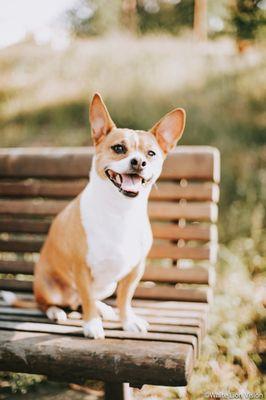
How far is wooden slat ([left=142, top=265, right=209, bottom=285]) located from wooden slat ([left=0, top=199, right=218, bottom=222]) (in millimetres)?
285

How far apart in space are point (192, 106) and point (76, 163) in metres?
3.50

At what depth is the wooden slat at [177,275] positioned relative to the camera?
266 centimetres

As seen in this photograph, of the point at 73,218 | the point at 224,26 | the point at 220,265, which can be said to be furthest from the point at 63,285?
the point at 224,26

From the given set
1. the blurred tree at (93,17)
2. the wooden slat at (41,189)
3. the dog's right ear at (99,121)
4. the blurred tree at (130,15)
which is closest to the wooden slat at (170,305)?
the wooden slat at (41,189)

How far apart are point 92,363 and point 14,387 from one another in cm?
96

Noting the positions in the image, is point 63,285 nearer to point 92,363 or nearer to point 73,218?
point 73,218

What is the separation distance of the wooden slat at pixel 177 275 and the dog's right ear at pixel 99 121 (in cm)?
88

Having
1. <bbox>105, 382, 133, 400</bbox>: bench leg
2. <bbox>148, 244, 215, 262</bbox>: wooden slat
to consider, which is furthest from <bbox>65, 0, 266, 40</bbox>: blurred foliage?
<bbox>105, 382, 133, 400</bbox>: bench leg

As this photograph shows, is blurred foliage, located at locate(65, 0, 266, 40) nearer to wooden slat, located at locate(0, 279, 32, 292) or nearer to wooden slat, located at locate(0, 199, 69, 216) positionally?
wooden slat, located at locate(0, 199, 69, 216)

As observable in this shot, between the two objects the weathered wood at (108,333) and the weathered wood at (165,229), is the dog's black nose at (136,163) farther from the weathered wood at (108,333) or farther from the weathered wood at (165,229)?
the weathered wood at (165,229)

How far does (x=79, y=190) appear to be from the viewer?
9.41 feet

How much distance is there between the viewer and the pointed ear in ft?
7.27

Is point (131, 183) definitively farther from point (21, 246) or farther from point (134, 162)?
point (21, 246)

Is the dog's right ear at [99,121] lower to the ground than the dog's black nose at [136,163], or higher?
higher
